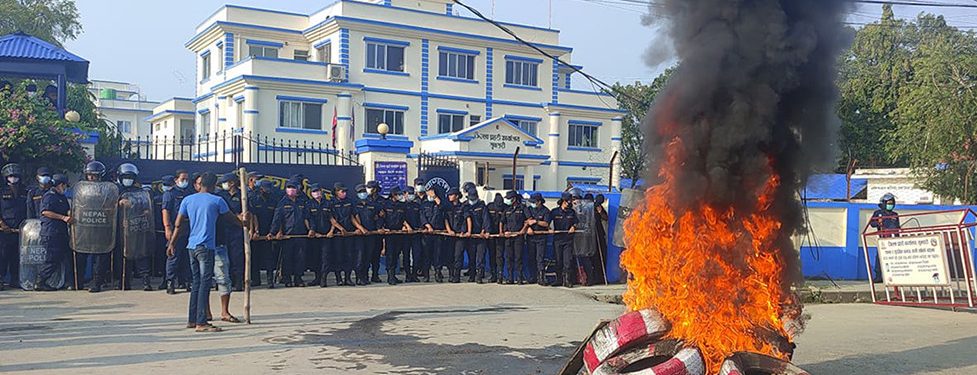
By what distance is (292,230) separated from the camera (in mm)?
13633

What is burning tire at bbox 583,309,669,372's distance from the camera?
6.21 metres

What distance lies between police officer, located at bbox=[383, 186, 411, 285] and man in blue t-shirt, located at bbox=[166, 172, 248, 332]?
4837 millimetres

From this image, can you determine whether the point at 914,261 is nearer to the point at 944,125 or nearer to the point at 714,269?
the point at 714,269

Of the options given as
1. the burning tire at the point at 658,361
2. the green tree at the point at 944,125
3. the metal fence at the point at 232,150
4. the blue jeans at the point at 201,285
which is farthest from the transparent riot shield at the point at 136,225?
the green tree at the point at 944,125

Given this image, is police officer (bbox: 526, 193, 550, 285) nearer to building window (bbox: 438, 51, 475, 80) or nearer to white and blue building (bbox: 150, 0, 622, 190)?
white and blue building (bbox: 150, 0, 622, 190)

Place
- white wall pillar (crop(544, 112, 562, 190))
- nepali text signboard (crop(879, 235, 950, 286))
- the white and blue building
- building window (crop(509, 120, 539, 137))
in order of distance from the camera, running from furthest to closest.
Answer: building window (crop(509, 120, 539, 137)) → white wall pillar (crop(544, 112, 562, 190)) → the white and blue building → nepali text signboard (crop(879, 235, 950, 286))

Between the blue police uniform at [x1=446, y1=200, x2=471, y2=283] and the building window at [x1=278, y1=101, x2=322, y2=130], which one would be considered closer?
the blue police uniform at [x1=446, y1=200, x2=471, y2=283]

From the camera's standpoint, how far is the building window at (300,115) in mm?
33781

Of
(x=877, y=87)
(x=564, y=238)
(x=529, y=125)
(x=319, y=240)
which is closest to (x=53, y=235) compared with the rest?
(x=319, y=240)

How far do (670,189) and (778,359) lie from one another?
4.72 ft

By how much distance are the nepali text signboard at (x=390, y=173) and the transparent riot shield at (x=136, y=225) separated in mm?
6273

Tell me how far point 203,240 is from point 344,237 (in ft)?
15.5

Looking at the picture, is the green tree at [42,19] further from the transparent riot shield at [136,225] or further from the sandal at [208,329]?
the sandal at [208,329]

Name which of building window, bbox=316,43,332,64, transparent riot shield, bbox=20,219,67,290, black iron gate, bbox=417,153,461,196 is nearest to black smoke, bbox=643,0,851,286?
transparent riot shield, bbox=20,219,67,290
